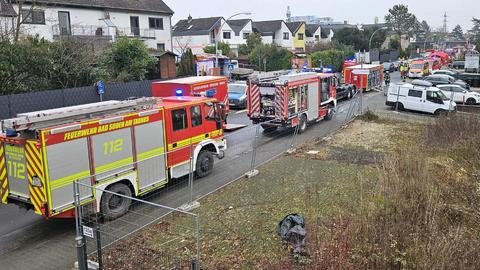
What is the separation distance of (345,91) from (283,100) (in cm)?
1446

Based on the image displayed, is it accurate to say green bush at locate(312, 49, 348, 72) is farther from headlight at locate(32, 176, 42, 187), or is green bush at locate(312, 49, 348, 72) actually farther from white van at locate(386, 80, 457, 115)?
headlight at locate(32, 176, 42, 187)

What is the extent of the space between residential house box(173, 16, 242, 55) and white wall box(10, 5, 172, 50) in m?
16.7

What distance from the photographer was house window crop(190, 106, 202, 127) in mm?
12285

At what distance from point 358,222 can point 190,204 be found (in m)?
4.59

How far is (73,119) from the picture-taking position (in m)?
9.12

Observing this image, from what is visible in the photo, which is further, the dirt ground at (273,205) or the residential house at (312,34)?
the residential house at (312,34)

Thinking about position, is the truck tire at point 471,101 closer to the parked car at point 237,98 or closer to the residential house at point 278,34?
the parked car at point 237,98

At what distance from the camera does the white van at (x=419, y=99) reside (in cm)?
2597

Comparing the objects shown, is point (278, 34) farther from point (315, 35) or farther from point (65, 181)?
point (65, 181)

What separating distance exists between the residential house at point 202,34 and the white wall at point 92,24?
54.9ft

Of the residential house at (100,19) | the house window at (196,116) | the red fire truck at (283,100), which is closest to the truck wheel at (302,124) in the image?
the red fire truck at (283,100)

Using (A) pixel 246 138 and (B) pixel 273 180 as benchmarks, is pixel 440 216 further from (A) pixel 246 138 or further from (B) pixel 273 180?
(A) pixel 246 138

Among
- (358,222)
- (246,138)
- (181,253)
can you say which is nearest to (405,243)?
(358,222)

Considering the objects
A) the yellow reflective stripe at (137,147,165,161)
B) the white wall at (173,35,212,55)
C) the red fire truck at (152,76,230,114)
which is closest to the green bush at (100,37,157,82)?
the red fire truck at (152,76,230,114)
